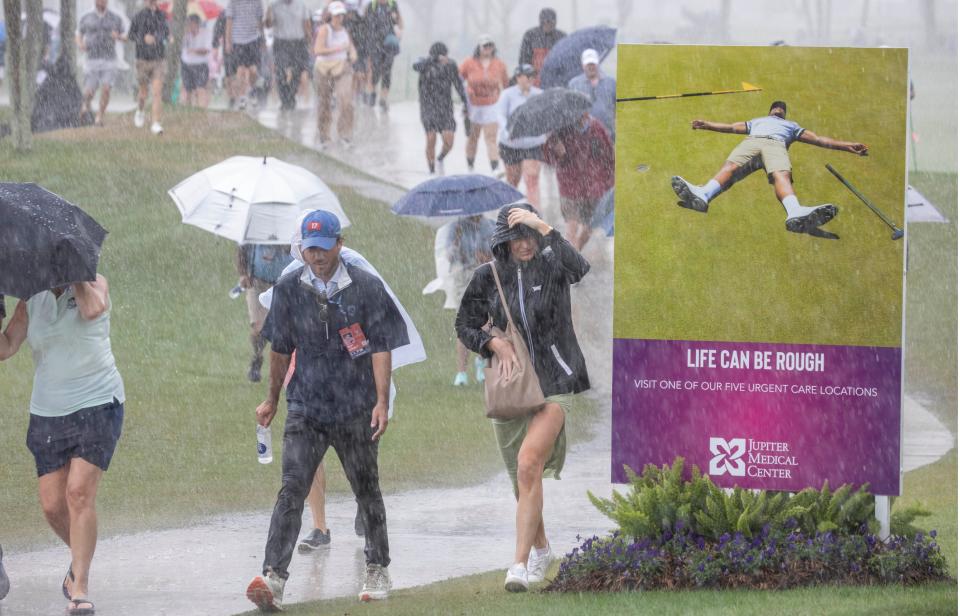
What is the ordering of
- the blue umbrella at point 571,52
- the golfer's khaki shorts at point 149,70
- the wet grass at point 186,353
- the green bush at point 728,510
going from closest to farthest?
the green bush at point 728,510, the wet grass at point 186,353, the blue umbrella at point 571,52, the golfer's khaki shorts at point 149,70

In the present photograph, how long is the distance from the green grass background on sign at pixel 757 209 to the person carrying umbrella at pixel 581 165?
353 inches

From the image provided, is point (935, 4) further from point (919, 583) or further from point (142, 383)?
point (919, 583)

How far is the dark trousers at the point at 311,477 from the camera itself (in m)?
7.93

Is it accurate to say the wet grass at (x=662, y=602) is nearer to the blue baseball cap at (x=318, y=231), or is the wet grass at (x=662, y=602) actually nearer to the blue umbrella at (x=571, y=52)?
the blue baseball cap at (x=318, y=231)

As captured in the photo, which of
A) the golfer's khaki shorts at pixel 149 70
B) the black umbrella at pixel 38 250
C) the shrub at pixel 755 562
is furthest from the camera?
the golfer's khaki shorts at pixel 149 70

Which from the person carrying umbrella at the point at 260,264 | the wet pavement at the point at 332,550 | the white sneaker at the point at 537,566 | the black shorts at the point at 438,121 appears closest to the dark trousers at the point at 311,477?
the wet pavement at the point at 332,550

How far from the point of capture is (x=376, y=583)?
8203 mm

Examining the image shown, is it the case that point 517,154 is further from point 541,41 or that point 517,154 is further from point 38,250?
point 38,250

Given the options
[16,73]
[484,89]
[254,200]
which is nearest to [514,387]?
[254,200]

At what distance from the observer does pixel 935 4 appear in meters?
58.8

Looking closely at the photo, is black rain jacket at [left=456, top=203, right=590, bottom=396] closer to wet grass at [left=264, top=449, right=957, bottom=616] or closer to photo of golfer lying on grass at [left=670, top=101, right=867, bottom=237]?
photo of golfer lying on grass at [left=670, top=101, right=867, bottom=237]

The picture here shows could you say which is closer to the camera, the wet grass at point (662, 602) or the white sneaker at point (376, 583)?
the wet grass at point (662, 602)

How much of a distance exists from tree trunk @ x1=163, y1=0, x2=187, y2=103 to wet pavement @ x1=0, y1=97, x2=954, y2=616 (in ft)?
53.9

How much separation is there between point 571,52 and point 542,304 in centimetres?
1371
